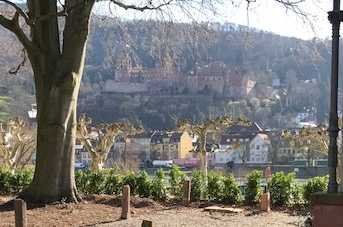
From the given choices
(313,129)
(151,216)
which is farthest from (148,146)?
(151,216)

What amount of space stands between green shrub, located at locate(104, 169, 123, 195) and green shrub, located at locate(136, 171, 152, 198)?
67 cm

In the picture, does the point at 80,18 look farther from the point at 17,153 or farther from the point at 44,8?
the point at 17,153

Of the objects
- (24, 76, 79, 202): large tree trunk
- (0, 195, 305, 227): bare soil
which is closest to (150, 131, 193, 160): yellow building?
(0, 195, 305, 227): bare soil

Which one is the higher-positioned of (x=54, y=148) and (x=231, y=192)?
(x=54, y=148)

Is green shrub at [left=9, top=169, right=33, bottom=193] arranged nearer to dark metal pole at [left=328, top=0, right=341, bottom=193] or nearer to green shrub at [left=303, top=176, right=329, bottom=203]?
green shrub at [left=303, top=176, right=329, bottom=203]

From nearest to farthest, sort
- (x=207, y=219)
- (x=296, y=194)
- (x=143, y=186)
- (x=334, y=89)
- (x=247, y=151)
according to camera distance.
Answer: (x=334, y=89)
(x=207, y=219)
(x=296, y=194)
(x=143, y=186)
(x=247, y=151)

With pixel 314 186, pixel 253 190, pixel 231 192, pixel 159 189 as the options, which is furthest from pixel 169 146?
pixel 314 186

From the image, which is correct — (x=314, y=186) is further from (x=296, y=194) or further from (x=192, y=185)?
(x=192, y=185)

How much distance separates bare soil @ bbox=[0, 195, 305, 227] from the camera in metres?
12.2

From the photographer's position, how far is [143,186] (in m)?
17.2

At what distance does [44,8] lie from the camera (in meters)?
15.2

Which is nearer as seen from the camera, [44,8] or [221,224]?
[221,224]

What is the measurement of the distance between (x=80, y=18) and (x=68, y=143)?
2.99 m

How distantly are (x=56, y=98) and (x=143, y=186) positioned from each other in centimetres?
401
